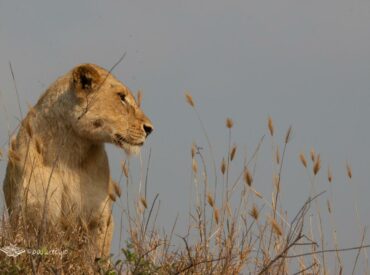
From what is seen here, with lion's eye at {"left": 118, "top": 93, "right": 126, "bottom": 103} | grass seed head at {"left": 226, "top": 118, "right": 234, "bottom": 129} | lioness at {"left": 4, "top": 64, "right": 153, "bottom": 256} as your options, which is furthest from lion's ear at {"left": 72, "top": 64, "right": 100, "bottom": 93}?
grass seed head at {"left": 226, "top": 118, "right": 234, "bottom": 129}

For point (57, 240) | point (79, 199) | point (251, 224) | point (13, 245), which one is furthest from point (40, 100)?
point (251, 224)

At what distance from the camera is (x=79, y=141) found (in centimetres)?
591

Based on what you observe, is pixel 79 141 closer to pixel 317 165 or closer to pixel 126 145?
pixel 126 145

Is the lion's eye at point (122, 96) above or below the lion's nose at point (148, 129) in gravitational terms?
above

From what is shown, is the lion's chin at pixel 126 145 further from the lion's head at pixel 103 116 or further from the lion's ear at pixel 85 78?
the lion's ear at pixel 85 78

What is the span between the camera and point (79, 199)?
5.75 metres

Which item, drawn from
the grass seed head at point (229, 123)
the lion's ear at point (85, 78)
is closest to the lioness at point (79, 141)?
the lion's ear at point (85, 78)

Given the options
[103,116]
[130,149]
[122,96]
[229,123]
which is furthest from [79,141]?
[229,123]

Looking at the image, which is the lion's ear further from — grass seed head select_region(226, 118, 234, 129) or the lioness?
grass seed head select_region(226, 118, 234, 129)

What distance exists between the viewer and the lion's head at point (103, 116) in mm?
5863

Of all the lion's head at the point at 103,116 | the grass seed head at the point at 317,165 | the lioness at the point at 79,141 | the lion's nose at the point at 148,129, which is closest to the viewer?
the grass seed head at the point at 317,165

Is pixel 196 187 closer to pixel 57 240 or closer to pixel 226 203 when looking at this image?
pixel 226 203

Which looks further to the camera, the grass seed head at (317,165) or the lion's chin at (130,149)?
the lion's chin at (130,149)

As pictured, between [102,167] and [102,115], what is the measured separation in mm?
415
